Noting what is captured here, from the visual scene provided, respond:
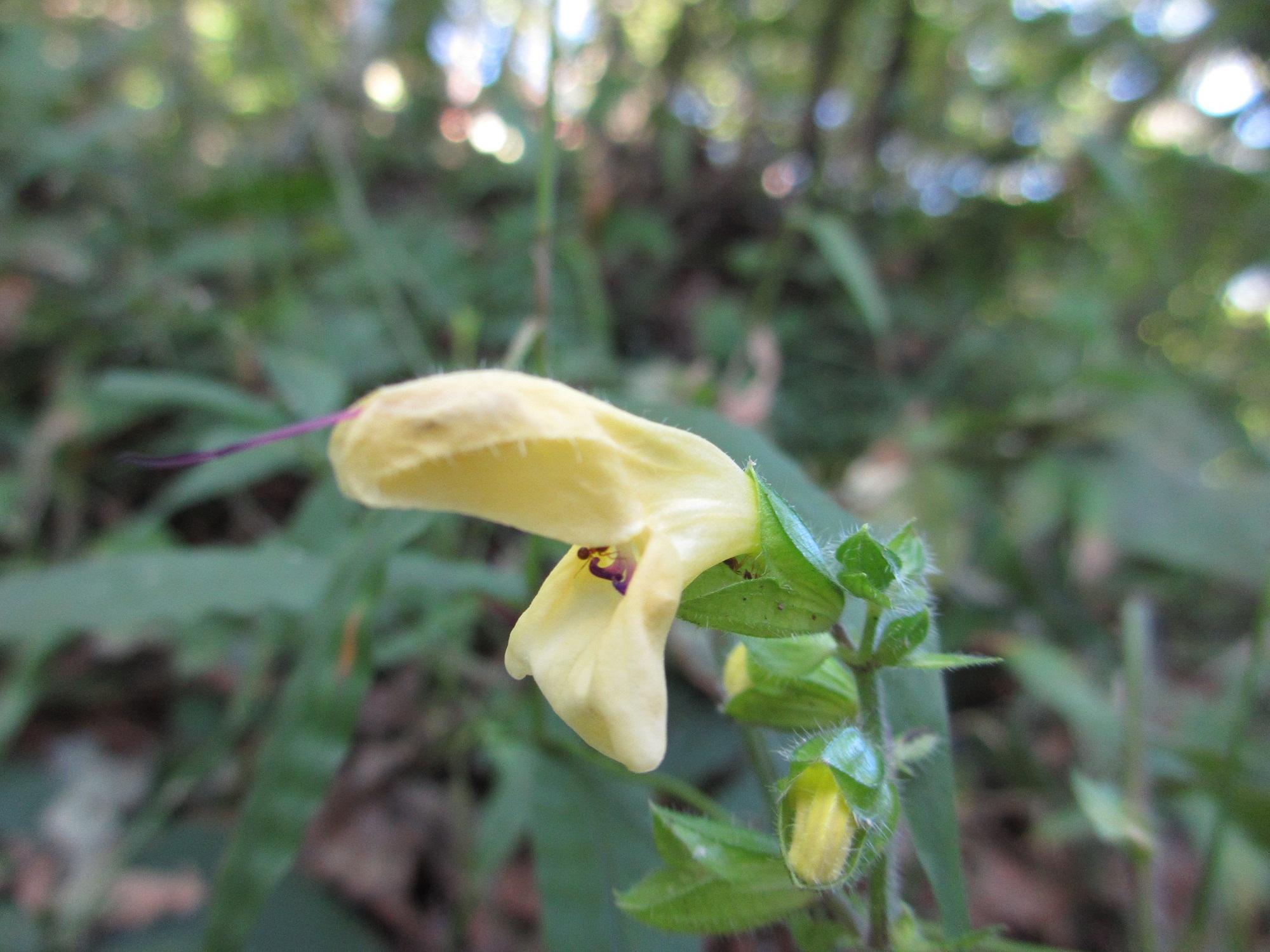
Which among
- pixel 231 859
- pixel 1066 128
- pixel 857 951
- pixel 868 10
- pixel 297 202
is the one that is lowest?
pixel 231 859

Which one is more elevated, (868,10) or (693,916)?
(868,10)

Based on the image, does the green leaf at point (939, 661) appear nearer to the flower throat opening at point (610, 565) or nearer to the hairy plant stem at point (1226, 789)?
the flower throat opening at point (610, 565)

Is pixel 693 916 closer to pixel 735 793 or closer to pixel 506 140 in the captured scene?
pixel 735 793

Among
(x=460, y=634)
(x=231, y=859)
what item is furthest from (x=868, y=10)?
(x=231, y=859)

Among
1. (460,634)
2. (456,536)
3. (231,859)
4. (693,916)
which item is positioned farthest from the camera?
(456,536)

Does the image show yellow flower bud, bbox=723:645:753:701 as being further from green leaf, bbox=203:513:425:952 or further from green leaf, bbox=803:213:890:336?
green leaf, bbox=803:213:890:336
